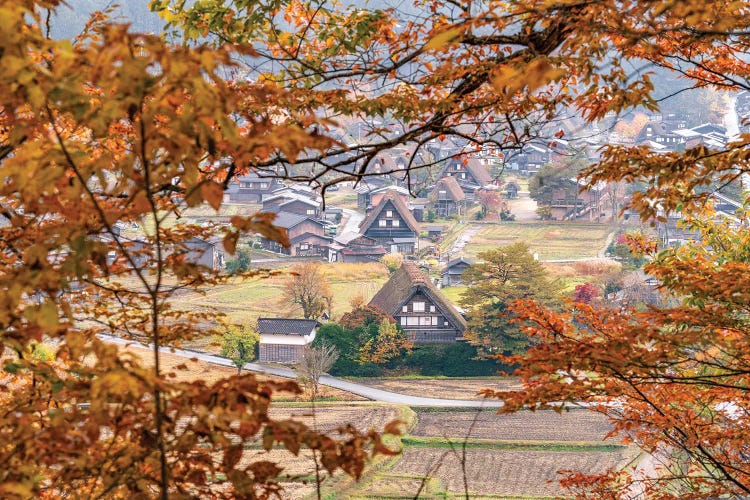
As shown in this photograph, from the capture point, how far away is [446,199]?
37438mm

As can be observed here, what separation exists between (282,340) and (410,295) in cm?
417

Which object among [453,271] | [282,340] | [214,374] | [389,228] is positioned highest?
[389,228]

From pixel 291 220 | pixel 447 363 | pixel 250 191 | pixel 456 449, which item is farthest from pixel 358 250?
pixel 456 449

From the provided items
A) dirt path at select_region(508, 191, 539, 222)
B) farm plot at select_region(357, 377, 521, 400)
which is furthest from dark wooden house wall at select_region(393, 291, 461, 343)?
dirt path at select_region(508, 191, 539, 222)

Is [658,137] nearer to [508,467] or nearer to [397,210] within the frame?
[397,210]

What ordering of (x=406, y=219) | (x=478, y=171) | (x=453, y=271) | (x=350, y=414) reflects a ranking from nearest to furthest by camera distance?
(x=350, y=414)
(x=453, y=271)
(x=406, y=219)
(x=478, y=171)

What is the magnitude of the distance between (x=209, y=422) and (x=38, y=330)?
0.50 meters

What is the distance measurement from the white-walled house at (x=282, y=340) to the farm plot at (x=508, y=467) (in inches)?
275

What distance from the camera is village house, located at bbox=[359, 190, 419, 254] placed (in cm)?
3238

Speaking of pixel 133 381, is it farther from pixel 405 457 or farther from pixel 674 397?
pixel 405 457

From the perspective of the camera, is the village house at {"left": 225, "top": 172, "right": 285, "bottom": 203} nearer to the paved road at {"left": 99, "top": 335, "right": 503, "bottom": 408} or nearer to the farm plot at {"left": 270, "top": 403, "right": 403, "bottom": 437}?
the paved road at {"left": 99, "top": 335, "right": 503, "bottom": 408}

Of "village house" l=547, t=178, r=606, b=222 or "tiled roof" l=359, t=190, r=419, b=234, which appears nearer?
"tiled roof" l=359, t=190, r=419, b=234

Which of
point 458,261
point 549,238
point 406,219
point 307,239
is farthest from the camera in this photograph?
point 549,238

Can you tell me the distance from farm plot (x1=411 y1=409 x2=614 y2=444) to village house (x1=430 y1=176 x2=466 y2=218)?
69.0 feet
